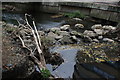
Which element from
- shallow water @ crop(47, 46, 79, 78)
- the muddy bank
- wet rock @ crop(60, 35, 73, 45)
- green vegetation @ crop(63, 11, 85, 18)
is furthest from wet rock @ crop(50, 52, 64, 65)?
green vegetation @ crop(63, 11, 85, 18)

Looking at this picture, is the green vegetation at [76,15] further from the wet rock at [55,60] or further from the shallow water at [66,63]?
the wet rock at [55,60]

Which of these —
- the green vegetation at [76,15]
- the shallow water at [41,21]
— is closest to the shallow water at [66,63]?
the shallow water at [41,21]

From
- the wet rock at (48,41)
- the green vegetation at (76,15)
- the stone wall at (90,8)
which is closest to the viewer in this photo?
the wet rock at (48,41)

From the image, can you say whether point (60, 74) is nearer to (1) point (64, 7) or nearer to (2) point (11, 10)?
(1) point (64, 7)

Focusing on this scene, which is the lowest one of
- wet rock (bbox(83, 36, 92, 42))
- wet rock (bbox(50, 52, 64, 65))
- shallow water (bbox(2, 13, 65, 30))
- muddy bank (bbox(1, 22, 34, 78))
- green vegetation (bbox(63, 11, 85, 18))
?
wet rock (bbox(50, 52, 64, 65))

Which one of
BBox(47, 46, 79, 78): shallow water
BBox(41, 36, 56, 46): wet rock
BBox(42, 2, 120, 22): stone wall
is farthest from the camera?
BBox(42, 2, 120, 22): stone wall

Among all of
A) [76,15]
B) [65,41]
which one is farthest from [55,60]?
[76,15]

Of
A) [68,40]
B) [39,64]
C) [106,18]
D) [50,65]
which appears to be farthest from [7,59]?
[106,18]

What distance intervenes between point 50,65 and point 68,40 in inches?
108

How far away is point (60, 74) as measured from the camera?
13.2 feet

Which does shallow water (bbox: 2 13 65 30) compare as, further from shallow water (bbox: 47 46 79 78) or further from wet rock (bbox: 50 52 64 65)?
wet rock (bbox: 50 52 64 65)

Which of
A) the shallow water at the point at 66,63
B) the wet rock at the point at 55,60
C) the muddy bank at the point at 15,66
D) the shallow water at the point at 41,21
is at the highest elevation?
the shallow water at the point at 41,21

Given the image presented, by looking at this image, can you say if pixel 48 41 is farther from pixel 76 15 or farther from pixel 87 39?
pixel 76 15

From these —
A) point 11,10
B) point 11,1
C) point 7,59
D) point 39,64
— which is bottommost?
point 39,64
